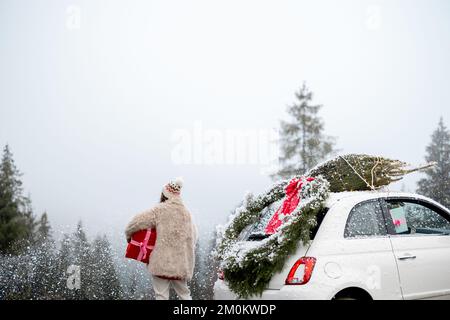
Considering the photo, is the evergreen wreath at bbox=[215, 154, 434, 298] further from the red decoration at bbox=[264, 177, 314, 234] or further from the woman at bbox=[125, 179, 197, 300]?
the woman at bbox=[125, 179, 197, 300]

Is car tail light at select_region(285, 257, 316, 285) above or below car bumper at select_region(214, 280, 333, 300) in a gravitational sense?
above

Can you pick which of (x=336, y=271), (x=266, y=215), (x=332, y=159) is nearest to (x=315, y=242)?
(x=336, y=271)

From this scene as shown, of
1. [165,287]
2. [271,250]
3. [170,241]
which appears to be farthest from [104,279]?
[271,250]

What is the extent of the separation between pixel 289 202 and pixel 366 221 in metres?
0.93

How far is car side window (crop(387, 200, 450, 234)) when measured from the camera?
533cm

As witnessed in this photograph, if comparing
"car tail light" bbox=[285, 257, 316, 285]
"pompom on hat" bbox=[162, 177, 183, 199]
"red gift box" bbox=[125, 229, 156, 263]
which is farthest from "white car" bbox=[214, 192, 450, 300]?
"pompom on hat" bbox=[162, 177, 183, 199]

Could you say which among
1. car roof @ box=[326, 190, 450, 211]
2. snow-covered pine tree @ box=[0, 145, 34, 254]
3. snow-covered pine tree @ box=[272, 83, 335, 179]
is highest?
snow-covered pine tree @ box=[272, 83, 335, 179]

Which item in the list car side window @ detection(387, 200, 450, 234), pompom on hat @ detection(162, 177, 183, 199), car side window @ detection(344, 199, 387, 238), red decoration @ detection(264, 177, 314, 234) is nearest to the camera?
car side window @ detection(344, 199, 387, 238)

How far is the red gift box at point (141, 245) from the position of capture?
6105 mm

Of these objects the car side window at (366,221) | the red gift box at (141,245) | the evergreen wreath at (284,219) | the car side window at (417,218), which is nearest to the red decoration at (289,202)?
the evergreen wreath at (284,219)

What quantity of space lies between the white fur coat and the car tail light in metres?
2.15

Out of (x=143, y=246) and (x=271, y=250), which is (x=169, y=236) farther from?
(x=271, y=250)
